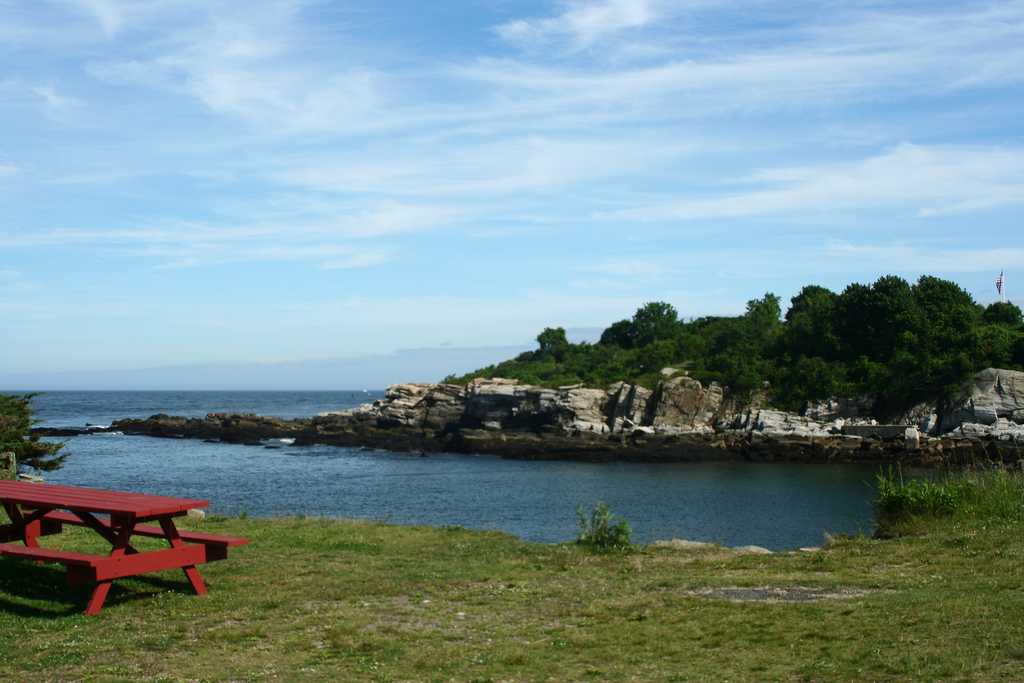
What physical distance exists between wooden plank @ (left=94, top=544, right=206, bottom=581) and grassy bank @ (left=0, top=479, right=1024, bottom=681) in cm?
42

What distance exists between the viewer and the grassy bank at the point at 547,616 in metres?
7.27

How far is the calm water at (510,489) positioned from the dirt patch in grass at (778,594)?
1425cm

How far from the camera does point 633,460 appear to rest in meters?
55.7

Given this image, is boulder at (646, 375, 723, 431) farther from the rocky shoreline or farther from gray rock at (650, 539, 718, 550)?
gray rock at (650, 539, 718, 550)

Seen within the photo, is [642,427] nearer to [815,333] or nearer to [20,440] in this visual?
[815,333]

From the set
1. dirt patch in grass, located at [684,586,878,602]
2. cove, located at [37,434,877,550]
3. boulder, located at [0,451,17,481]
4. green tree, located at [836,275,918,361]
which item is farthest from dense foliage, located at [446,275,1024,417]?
dirt patch in grass, located at [684,586,878,602]

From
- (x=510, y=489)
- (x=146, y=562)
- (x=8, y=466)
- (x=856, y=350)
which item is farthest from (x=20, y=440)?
(x=856, y=350)

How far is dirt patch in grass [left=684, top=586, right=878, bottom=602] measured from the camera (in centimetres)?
973

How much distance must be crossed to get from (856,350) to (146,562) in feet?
216

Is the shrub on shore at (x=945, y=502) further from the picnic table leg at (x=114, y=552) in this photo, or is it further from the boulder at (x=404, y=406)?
the boulder at (x=404, y=406)

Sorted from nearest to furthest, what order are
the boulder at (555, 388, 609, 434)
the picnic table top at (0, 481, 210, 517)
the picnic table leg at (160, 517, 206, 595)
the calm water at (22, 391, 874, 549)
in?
the picnic table top at (0, 481, 210, 517) < the picnic table leg at (160, 517, 206, 595) < the calm water at (22, 391, 874, 549) < the boulder at (555, 388, 609, 434)

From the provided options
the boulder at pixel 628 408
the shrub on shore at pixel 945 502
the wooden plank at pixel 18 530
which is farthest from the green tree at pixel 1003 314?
the wooden plank at pixel 18 530

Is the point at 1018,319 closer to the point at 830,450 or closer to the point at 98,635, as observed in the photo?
the point at 830,450

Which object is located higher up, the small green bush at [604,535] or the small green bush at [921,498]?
the small green bush at [921,498]
